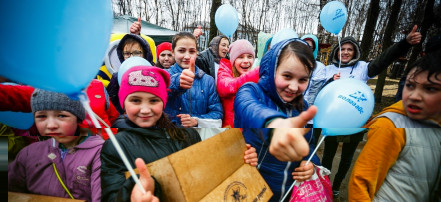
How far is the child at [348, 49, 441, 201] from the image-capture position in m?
0.73

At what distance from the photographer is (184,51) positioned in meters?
1.65

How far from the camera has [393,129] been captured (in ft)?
2.52

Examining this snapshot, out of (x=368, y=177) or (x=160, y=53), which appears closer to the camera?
(x=368, y=177)

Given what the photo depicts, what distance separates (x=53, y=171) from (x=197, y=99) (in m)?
0.79

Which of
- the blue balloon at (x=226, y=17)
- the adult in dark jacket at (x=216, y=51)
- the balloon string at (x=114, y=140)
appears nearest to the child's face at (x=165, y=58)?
the adult in dark jacket at (x=216, y=51)

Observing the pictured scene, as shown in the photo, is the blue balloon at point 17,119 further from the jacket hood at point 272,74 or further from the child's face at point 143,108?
the jacket hood at point 272,74

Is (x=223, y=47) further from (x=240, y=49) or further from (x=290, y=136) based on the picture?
(x=290, y=136)

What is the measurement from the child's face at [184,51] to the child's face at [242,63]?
0.43 meters

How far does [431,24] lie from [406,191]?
0.75 meters

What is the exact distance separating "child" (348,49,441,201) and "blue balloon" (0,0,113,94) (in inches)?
40.2

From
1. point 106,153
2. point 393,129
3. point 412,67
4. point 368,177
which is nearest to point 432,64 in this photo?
point 412,67

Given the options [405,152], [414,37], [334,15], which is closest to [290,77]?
[405,152]

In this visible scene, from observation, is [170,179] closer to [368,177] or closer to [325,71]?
[368,177]

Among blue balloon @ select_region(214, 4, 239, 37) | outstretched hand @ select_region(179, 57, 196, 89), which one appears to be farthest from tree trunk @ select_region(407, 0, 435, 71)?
blue balloon @ select_region(214, 4, 239, 37)
